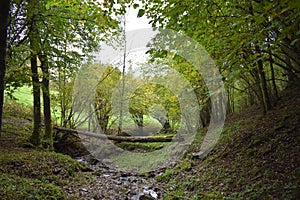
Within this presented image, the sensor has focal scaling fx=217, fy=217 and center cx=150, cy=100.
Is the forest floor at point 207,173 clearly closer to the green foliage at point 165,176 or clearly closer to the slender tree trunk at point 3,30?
the green foliage at point 165,176

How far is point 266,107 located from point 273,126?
4.18 ft

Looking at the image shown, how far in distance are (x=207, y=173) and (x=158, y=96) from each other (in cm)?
790

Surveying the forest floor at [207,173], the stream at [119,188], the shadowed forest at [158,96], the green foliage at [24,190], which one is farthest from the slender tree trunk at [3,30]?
the stream at [119,188]

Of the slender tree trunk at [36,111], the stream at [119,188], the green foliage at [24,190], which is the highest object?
the slender tree trunk at [36,111]

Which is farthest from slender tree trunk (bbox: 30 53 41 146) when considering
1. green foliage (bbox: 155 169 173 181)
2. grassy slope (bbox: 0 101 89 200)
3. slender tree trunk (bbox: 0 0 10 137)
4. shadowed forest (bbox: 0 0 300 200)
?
slender tree trunk (bbox: 0 0 10 137)

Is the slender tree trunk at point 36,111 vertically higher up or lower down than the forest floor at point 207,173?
higher up

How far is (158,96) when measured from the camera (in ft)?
43.1

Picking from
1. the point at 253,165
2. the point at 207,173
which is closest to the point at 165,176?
the point at 207,173

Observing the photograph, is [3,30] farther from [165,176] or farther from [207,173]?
[165,176]

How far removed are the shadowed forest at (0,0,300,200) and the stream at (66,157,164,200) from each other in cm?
4

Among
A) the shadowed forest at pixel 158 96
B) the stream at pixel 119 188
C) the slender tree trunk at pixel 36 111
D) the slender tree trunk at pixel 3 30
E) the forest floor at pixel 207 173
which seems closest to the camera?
the slender tree trunk at pixel 3 30

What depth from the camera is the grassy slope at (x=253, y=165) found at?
11.9 feet

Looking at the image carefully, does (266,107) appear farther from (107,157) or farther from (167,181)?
(107,157)

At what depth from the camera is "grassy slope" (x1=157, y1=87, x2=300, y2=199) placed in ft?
11.9
